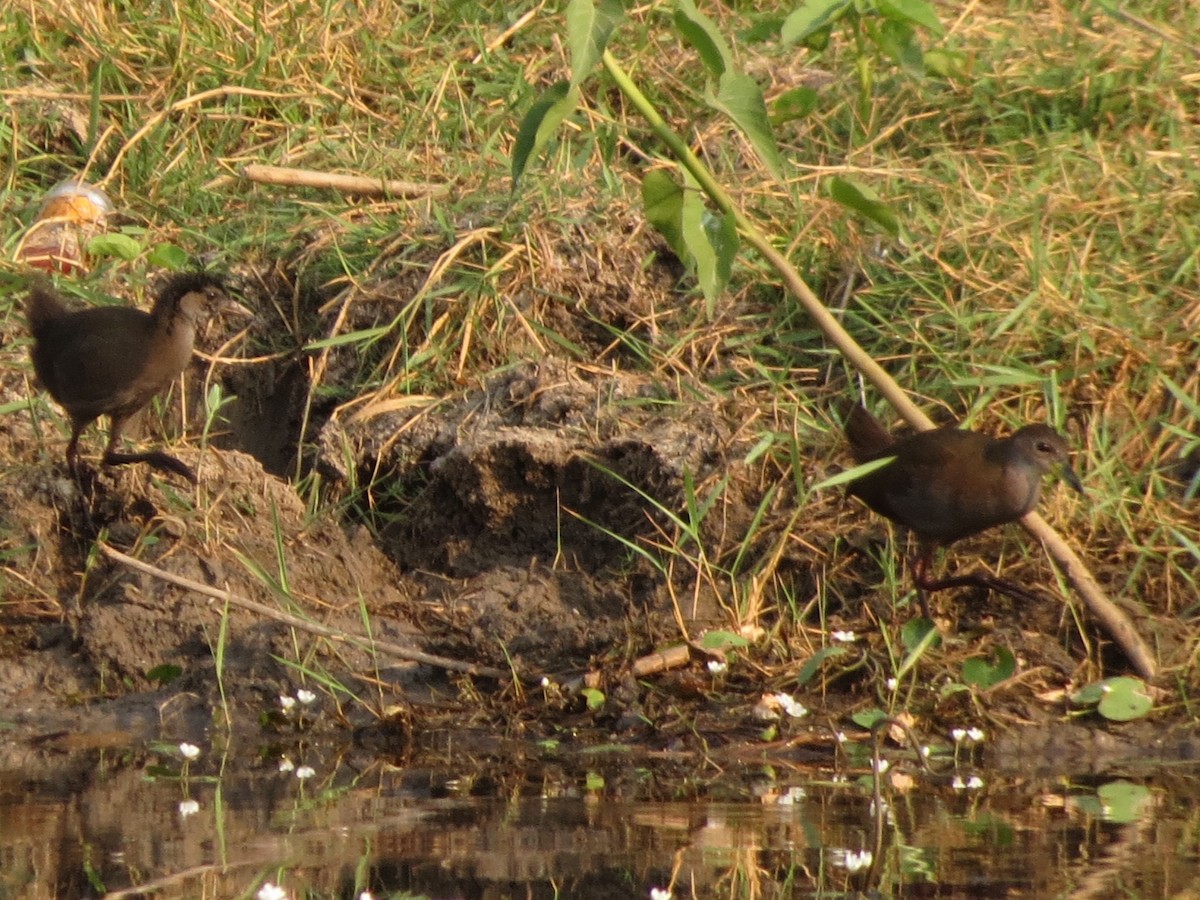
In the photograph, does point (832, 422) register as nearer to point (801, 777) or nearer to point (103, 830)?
point (801, 777)

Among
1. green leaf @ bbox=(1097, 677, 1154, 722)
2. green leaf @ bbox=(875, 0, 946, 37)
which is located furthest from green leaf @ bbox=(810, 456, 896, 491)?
green leaf @ bbox=(875, 0, 946, 37)

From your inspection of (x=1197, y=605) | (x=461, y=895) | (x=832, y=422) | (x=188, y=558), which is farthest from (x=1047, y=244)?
(x=461, y=895)

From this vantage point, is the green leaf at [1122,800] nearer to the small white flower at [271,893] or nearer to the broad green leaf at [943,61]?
the small white flower at [271,893]

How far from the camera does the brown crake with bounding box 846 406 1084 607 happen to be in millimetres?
4941

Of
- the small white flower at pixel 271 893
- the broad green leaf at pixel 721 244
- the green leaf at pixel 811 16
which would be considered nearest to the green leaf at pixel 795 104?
the green leaf at pixel 811 16

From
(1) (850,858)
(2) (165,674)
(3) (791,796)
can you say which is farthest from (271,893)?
(2) (165,674)

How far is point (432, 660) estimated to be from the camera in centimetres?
528

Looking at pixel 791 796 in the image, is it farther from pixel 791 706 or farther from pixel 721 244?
pixel 721 244

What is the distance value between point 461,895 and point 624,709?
4.68 feet

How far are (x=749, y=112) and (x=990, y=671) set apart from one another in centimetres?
157

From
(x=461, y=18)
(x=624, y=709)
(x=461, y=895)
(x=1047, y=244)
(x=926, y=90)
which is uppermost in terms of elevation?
(x=461, y=18)

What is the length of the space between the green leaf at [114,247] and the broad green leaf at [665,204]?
8.67 feet

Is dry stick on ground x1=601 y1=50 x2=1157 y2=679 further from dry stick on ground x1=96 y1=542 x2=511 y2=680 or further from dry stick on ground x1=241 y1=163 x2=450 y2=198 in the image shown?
dry stick on ground x1=241 y1=163 x2=450 y2=198

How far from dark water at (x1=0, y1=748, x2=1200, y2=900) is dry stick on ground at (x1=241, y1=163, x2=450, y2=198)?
2.53m
